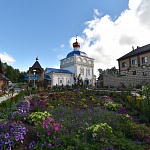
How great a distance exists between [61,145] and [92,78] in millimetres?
42545

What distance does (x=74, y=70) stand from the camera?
41.1 meters

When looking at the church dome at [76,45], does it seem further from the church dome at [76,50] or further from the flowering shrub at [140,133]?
the flowering shrub at [140,133]

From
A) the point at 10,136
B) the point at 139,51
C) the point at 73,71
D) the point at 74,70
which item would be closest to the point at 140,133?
the point at 10,136

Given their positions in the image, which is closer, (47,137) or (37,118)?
(47,137)

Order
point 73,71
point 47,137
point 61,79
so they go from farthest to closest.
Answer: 1. point 73,71
2. point 61,79
3. point 47,137

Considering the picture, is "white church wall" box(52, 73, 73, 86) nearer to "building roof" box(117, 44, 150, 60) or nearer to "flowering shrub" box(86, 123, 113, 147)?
"building roof" box(117, 44, 150, 60)

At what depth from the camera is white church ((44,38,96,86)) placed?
37153mm

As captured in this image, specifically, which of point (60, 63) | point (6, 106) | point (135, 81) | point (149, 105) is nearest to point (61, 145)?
point (149, 105)

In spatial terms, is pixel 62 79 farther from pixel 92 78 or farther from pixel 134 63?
pixel 134 63

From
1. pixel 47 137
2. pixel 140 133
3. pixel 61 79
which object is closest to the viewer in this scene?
pixel 47 137

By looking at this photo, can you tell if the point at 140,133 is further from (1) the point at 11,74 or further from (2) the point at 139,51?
(1) the point at 11,74

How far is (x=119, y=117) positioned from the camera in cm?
538

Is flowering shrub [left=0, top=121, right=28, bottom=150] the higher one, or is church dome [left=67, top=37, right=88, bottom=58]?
church dome [left=67, top=37, right=88, bottom=58]

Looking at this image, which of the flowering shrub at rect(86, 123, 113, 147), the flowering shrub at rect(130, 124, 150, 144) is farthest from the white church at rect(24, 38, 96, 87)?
the flowering shrub at rect(86, 123, 113, 147)
